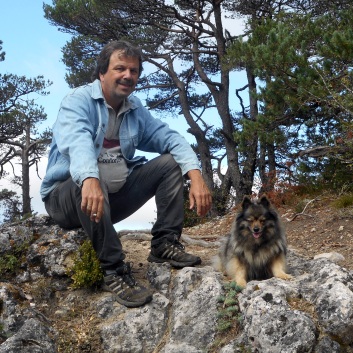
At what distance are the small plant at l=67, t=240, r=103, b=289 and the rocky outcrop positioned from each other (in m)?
0.11

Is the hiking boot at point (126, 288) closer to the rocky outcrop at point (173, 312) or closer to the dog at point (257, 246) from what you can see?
the rocky outcrop at point (173, 312)

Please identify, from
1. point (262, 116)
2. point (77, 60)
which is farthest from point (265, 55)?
point (77, 60)

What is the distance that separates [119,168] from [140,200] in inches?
14.1

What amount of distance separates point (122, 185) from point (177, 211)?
49cm

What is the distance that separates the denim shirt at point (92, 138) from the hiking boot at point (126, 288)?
82cm

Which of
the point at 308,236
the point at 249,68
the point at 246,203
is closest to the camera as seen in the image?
the point at 246,203

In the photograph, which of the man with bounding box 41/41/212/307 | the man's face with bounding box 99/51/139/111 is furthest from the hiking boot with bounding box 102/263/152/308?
the man's face with bounding box 99/51/139/111

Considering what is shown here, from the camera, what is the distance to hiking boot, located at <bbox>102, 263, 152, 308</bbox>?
3844mm

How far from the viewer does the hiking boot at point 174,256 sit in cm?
425

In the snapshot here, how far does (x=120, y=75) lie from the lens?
406cm

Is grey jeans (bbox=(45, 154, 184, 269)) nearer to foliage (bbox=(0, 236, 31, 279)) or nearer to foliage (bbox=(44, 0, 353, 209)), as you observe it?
foliage (bbox=(0, 236, 31, 279))

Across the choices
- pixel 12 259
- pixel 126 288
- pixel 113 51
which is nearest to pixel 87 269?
pixel 126 288

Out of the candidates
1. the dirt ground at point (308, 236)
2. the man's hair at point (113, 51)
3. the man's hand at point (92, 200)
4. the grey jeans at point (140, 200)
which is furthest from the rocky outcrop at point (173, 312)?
the man's hair at point (113, 51)

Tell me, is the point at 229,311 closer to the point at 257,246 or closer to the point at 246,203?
the point at 257,246
